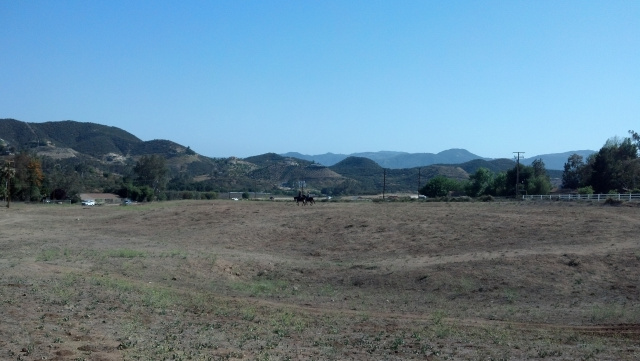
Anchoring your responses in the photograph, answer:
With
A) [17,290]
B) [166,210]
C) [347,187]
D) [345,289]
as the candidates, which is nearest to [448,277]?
[345,289]

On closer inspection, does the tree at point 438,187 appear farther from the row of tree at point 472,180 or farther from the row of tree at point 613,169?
the row of tree at point 613,169

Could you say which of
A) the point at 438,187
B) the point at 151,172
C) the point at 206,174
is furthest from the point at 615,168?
the point at 206,174

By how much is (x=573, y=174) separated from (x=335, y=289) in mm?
93827

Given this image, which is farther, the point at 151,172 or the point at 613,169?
the point at 151,172

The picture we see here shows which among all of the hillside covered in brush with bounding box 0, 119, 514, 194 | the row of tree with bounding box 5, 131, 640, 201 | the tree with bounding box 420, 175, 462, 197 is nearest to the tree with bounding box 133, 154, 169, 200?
the row of tree with bounding box 5, 131, 640, 201

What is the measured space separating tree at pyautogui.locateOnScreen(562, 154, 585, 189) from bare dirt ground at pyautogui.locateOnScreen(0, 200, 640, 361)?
62.4 metres

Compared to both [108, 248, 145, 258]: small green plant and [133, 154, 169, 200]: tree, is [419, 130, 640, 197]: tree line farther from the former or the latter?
[108, 248, 145, 258]: small green plant

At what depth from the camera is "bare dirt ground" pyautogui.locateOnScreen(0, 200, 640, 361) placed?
37.5ft

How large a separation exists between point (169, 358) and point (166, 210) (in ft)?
156

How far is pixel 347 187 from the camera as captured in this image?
156 metres

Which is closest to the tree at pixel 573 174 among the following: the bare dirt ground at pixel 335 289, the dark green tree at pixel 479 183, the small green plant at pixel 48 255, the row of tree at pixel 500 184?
the row of tree at pixel 500 184

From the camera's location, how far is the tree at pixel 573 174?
101787 mm

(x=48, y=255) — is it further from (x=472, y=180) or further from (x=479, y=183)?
(x=472, y=180)

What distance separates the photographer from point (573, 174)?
106m
